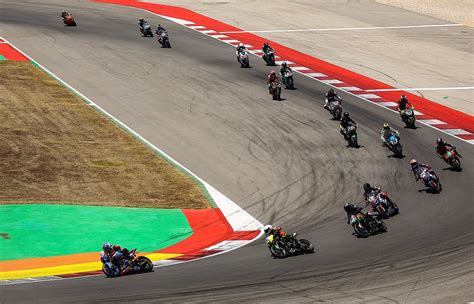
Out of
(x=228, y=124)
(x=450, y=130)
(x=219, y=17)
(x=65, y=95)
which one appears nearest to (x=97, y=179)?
(x=228, y=124)

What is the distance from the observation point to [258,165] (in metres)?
46.5

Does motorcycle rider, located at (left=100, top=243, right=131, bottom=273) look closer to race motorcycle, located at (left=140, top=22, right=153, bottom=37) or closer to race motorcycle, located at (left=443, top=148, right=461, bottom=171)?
race motorcycle, located at (left=443, top=148, right=461, bottom=171)

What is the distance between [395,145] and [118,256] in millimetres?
19383

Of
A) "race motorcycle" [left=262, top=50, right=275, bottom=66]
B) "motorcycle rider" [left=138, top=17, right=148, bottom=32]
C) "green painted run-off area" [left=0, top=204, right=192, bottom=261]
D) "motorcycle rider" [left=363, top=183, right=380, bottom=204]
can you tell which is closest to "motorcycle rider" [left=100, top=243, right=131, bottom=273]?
"green painted run-off area" [left=0, top=204, right=192, bottom=261]

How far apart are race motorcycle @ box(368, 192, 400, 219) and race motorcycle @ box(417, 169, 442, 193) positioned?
11.1ft

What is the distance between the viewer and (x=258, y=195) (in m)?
42.9

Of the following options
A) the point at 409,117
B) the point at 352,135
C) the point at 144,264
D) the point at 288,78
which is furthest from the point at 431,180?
the point at 288,78

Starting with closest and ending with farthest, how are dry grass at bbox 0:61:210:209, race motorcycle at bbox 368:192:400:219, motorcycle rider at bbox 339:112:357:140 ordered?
race motorcycle at bbox 368:192:400:219 → dry grass at bbox 0:61:210:209 → motorcycle rider at bbox 339:112:357:140

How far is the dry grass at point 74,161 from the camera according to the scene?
4159 cm

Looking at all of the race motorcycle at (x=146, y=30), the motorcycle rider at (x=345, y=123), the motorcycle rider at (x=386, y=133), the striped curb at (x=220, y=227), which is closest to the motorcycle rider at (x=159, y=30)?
the race motorcycle at (x=146, y=30)

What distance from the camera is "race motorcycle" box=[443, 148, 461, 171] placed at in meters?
45.4

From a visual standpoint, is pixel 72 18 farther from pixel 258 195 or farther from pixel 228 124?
pixel 258 195

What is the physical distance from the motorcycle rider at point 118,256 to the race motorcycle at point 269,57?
34.1 meters

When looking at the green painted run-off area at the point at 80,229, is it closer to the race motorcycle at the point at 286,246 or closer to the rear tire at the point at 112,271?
the rear tire at the point at 112,271
